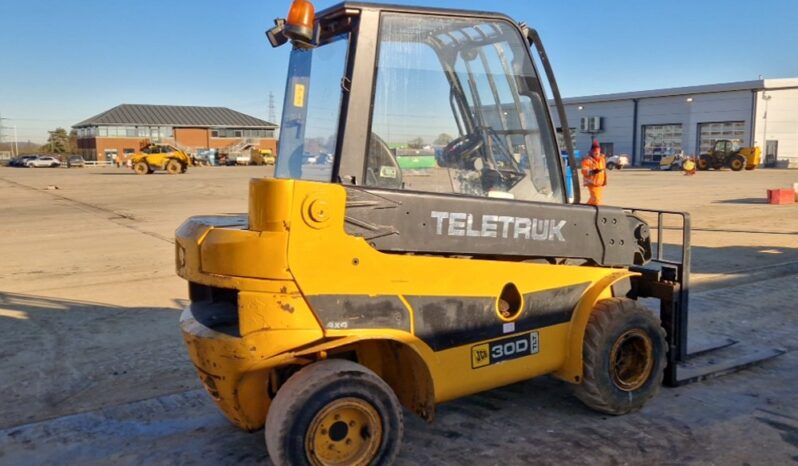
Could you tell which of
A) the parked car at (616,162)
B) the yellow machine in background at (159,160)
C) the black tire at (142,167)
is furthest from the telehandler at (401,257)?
the parked car at (616,162)

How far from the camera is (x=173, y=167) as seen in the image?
44156 mm

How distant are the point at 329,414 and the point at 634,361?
2.19m

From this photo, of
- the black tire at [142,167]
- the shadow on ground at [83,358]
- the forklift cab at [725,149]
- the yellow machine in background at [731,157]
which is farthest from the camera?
the forklift cab at [725,149]

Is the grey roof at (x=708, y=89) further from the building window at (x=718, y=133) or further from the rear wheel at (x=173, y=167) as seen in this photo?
the rear wheel at (x=173, y=167)

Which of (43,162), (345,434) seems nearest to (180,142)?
(43,162)

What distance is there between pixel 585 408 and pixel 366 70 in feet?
8.59

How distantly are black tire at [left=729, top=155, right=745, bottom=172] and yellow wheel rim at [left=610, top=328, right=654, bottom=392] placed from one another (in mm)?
45448

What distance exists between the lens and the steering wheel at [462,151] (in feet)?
12.3

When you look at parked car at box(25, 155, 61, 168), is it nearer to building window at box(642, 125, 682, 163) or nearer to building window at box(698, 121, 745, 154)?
building window at box(642, 125, 682, 163)

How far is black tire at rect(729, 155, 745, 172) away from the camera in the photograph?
44031 millimetres

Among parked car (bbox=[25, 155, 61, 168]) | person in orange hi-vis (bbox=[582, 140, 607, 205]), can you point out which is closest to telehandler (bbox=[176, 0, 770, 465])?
person in orange hi-vis (bbox=[582, 140, 607, 205])

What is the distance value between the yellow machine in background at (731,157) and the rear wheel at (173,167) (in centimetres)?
3625

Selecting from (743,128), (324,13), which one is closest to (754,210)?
(324,13)

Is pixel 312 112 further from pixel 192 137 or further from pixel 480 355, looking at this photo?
pixel 192 137
